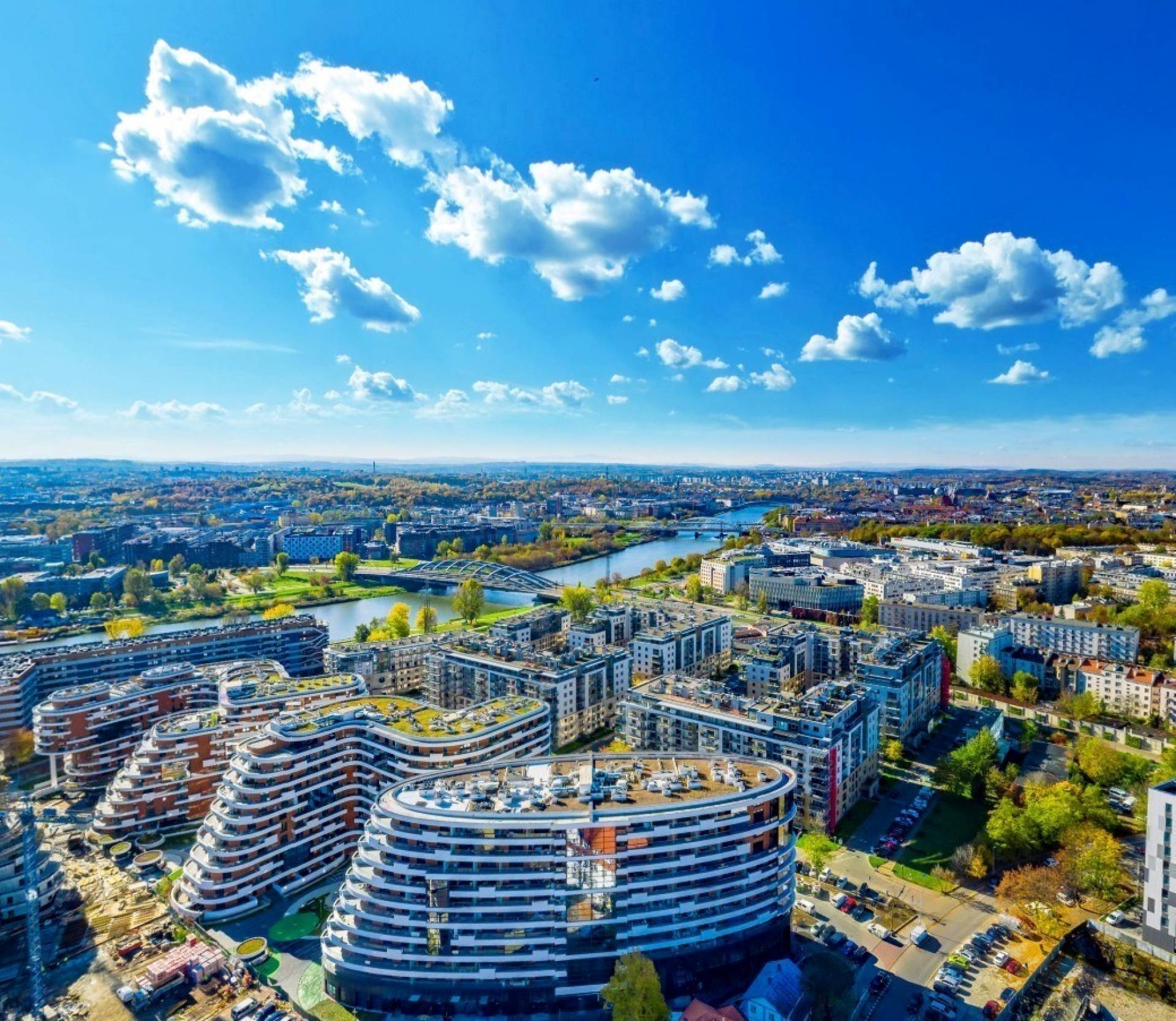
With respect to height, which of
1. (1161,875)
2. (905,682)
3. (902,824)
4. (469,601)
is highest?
(905,682)

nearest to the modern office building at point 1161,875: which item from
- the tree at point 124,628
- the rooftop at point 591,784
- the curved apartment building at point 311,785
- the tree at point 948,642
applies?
the rooftop at point 591,784

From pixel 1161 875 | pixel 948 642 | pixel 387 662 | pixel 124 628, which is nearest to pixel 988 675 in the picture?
pixel 948 642

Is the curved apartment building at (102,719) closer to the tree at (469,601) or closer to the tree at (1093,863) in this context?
the tree at (469,601)

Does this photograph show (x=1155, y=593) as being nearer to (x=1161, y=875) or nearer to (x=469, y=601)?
(x=1161, y=875)

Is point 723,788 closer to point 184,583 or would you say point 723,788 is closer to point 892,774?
point 892,774

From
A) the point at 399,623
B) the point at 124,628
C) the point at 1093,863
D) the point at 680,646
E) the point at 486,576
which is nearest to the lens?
the point at 1093,863

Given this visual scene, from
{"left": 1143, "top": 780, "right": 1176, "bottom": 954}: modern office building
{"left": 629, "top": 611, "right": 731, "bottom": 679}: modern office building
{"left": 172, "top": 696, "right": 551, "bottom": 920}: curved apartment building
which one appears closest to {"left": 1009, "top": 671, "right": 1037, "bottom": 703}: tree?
{"left": 629, "top": 611, "right": 731, "bottom": 679}: modern office building
